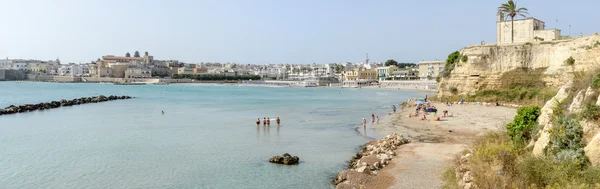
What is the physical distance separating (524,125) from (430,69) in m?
108

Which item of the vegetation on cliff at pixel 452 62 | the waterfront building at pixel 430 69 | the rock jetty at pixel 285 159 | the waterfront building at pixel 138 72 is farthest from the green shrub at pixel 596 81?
the waterfront building at pixel 138 72

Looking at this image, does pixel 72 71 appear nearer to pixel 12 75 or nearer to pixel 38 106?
pixel 12 75

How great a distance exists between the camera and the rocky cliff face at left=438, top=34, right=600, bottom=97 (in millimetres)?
34875

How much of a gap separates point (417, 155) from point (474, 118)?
1509cm

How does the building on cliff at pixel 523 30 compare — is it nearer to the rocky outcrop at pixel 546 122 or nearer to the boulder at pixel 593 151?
the rocky outcrop at pixel 546 122

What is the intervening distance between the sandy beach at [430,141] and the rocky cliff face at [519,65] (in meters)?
4.64

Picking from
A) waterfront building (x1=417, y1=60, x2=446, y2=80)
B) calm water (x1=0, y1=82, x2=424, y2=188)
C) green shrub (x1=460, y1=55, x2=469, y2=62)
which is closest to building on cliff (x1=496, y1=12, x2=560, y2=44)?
green shrub (x1=460, y1=55, x2=469, y2=62)

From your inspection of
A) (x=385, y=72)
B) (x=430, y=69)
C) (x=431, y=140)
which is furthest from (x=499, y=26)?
(x=385, y=72)

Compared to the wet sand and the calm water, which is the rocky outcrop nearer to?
the wet sand

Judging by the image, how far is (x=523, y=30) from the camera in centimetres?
4781

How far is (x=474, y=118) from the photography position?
31.3 meters

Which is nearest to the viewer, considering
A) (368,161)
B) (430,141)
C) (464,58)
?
(368,161)

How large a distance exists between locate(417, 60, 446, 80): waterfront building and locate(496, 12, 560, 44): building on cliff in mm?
63711

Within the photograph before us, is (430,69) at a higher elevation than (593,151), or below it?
higher
